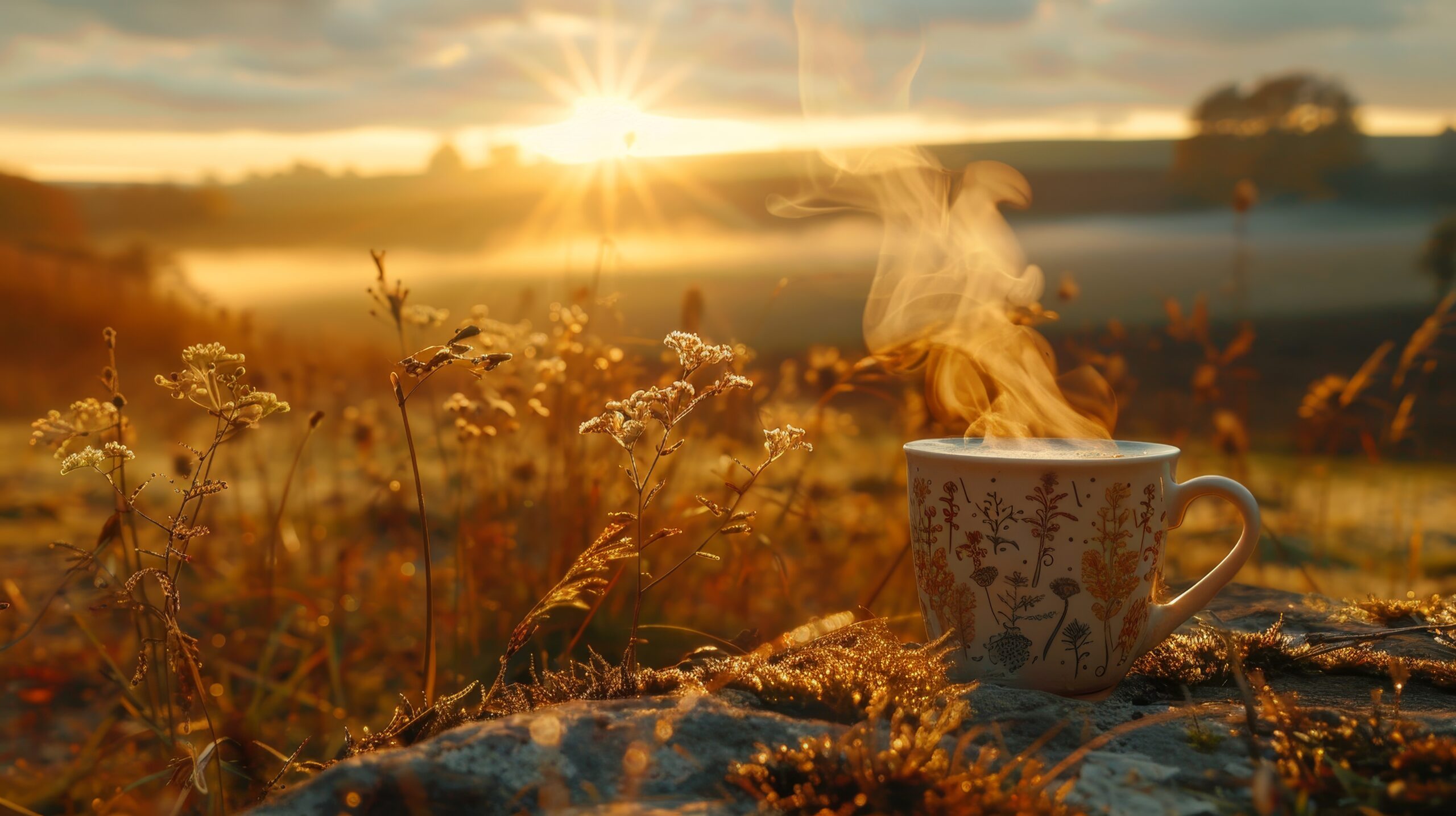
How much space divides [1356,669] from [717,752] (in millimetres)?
1202

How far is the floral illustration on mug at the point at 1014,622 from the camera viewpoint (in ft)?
5.13

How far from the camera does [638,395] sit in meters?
1.37

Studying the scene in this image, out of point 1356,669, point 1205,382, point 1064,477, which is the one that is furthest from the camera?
point 1205,382

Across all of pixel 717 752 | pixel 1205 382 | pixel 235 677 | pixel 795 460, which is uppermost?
pixel 1205 382

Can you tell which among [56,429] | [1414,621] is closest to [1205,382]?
[1414,621]

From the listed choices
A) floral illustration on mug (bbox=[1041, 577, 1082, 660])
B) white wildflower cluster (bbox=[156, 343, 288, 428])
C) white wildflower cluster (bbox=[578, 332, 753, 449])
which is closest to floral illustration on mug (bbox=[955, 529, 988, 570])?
floral illustration on mug (bbox=[1041, 577, 1082, 660])

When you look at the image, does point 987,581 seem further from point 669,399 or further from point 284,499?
point 284,499

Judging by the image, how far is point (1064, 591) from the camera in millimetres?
1558

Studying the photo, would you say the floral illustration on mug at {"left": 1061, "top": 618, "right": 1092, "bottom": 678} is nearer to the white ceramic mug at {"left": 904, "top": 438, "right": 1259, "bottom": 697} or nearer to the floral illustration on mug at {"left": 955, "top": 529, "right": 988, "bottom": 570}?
the white ceramic mug at {"left": 904, "top": 438, "right": 1259, "bottom": 697}

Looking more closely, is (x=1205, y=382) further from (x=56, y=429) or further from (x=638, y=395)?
(x=56, y=429)

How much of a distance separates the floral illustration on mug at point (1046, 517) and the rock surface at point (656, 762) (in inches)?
11.2

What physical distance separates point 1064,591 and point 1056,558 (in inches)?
2.3

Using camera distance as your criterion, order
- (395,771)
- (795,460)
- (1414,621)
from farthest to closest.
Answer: (795,460) → (1414,621) → (395,771)

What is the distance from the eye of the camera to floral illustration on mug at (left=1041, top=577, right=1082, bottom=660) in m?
1.56
